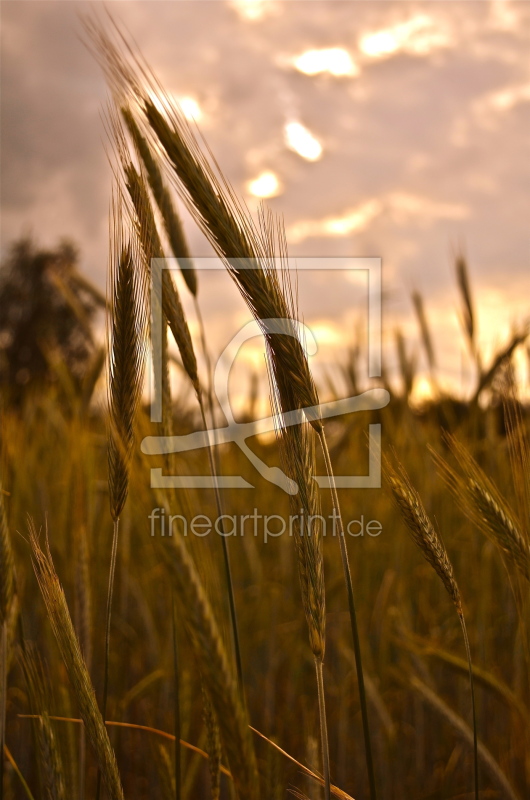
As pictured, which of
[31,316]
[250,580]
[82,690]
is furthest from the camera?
[31,316]

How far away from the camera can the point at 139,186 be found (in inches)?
25.7

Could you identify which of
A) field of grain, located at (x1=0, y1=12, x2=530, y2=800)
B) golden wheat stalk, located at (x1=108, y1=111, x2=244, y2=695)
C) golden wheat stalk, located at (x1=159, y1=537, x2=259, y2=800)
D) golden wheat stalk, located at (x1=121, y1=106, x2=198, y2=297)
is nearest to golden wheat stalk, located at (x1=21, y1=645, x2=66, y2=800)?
field of grain, located at (x1=0, y1=12, x2=530, y2=800)

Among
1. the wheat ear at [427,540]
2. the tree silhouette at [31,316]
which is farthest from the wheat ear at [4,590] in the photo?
the tree silhouette at [31,316]

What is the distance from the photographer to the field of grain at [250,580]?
1.79 ft

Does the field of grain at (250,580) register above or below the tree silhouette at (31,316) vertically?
below

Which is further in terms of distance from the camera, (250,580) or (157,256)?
(250,580)

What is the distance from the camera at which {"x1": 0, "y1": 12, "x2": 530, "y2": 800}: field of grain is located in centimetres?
55

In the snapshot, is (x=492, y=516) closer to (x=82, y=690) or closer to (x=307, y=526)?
(x=307, y=526)

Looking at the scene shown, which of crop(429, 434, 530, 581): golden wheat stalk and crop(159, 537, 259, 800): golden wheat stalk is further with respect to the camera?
crop(429, 434, 530, 581): golden wheat stalk

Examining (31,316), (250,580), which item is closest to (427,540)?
(250,580)

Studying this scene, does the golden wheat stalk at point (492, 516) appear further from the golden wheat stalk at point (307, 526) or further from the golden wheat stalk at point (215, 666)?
the golden wheat stalk at point (215, 666)

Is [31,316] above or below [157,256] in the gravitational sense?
above

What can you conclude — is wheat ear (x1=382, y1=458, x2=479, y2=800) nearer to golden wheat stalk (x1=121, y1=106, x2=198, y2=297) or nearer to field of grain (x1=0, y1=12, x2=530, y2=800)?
field of grain (x1=0, y1=12, x2=530, y2=800)

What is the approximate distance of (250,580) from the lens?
178cm
